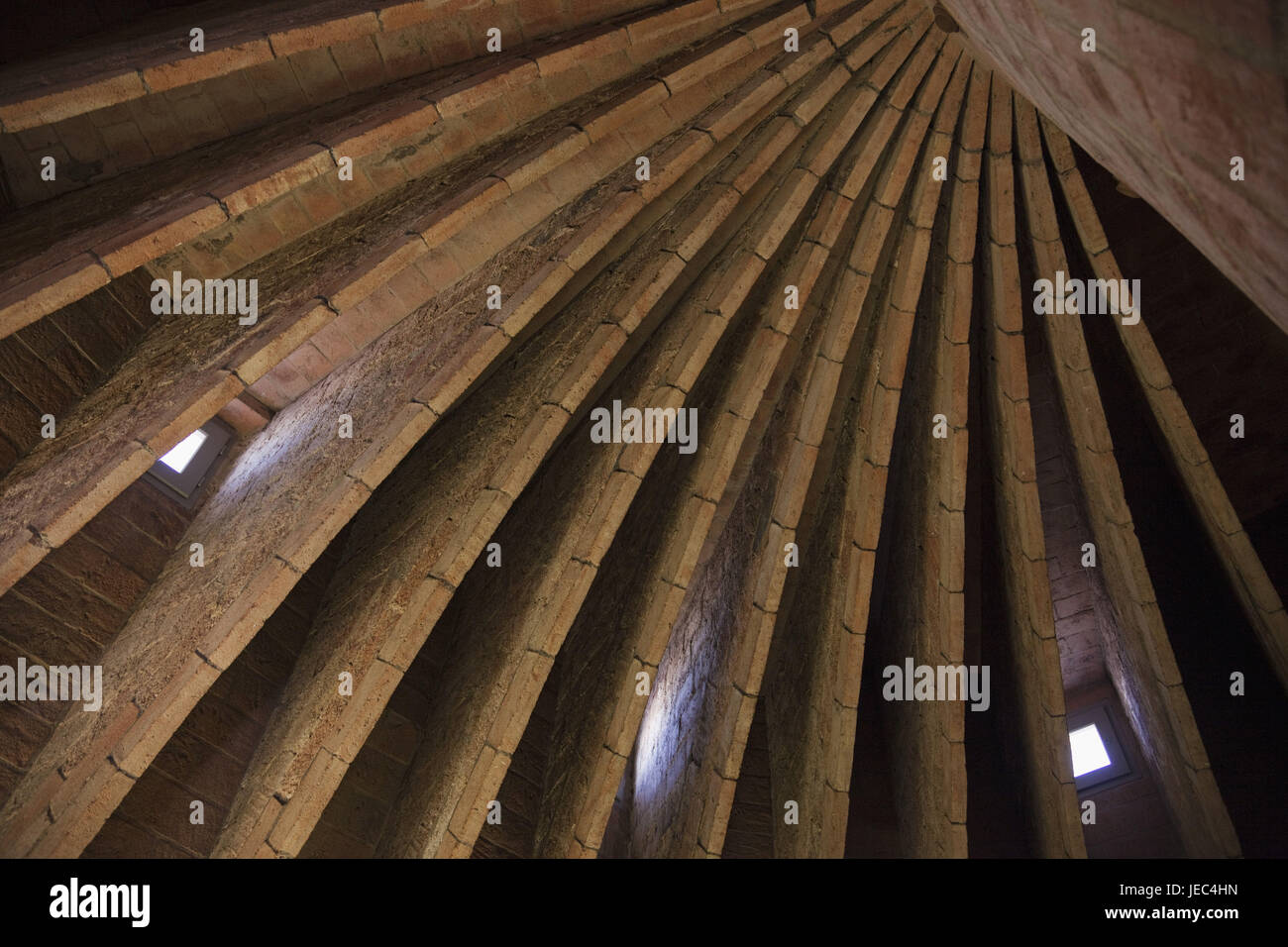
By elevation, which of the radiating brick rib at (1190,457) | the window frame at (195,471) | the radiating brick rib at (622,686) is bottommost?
the radiating brick rib at (622,686)

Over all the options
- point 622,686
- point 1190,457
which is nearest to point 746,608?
point 622,686

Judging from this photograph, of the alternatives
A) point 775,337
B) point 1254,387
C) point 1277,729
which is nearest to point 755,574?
point 775,337

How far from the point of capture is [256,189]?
15.7 feet

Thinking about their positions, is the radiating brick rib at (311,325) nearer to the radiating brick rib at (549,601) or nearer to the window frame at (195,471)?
the window frame at (195,471)

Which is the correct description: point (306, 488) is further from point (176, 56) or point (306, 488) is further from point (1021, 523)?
point (1021, 523)

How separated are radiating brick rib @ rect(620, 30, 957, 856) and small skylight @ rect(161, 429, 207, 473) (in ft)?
10.9

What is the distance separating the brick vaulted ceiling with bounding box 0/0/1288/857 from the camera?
507 centimetres

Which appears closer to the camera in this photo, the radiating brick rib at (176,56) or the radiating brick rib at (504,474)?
the radiating brick rib at (176,56)

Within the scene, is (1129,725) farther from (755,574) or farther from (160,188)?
(160,188)

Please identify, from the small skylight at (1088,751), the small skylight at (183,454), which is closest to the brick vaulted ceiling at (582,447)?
the small skylight at (183,454)

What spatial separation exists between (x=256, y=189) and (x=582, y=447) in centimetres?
263

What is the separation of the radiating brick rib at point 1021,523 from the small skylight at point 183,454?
4976mm

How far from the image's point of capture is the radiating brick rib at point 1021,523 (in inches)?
262

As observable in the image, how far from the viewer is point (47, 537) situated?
4.54m
